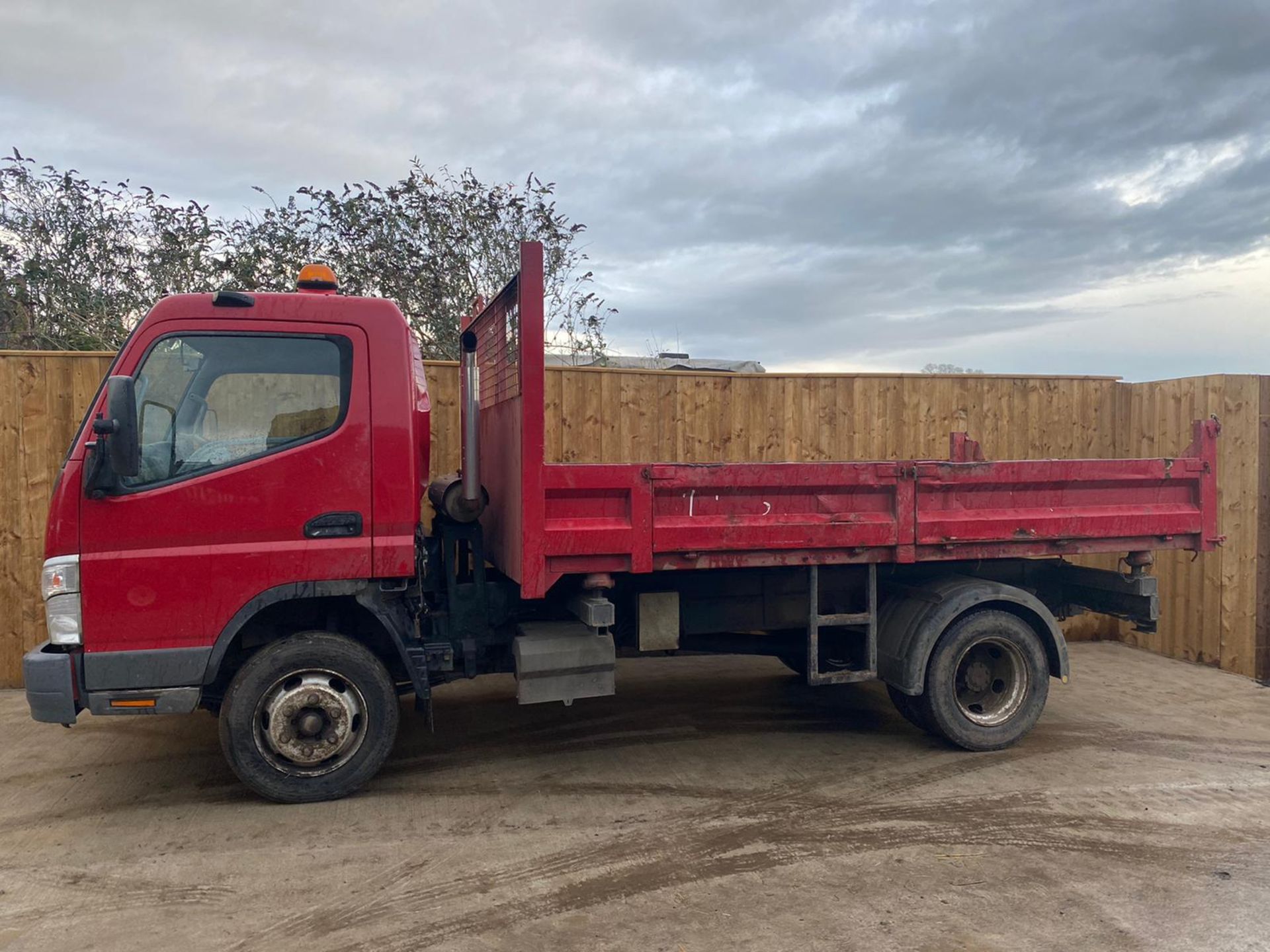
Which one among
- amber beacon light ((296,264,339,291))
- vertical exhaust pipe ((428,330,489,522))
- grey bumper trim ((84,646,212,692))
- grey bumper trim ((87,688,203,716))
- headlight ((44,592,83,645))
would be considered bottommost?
grey bumper trim ((87,688,203,716))

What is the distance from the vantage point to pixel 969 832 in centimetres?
429

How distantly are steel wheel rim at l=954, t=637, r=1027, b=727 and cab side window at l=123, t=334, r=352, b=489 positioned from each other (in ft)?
13.7

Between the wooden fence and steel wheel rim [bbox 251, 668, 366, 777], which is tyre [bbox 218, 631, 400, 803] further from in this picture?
the wooden fence

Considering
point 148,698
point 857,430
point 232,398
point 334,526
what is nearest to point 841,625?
point 334,526

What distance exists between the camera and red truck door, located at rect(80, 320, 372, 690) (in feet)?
14.3

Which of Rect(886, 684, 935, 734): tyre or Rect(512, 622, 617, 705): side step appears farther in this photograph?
Rect(886, 684, 935, 734): tyre

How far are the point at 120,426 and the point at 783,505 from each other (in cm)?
344

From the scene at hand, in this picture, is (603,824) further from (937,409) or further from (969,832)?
(937,409)

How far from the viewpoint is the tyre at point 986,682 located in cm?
541

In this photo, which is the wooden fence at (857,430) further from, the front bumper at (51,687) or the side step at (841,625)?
the front bumper at (51,687)

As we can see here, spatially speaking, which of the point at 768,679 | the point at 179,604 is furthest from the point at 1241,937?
the point at 179,604

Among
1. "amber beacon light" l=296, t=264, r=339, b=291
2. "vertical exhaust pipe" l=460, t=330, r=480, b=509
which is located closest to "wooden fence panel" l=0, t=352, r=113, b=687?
"amber beacon light" l=296, t=264, r=339, b=291

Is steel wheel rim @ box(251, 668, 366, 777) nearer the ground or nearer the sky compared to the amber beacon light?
nearer the ground

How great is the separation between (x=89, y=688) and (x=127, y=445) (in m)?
1.26
